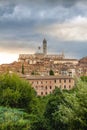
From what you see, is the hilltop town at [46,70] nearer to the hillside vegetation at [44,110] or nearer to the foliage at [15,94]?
the hillside vegetation at [44,110]

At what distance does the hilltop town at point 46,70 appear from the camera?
201ft

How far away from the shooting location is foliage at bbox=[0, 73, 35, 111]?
25625mm

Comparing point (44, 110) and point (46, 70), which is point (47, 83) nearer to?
point (46, 70)

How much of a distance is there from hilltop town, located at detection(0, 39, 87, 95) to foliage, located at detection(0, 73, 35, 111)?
355 centimetres

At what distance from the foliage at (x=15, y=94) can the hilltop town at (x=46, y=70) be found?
11.6 ft

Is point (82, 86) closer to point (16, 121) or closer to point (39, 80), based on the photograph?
point (16, 121)

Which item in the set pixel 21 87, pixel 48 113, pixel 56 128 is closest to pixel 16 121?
pixel 56 128

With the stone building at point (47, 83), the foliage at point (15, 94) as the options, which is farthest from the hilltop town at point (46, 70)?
the foliage at point (15, 94)

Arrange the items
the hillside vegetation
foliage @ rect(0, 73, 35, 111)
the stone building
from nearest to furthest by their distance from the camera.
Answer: the hillside vegetation, foliage @ rect(0, 73, 35, 111), the stone building

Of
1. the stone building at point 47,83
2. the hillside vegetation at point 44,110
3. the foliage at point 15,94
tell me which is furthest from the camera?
the stone building at point 47,83

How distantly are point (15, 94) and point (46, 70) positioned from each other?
63761mm

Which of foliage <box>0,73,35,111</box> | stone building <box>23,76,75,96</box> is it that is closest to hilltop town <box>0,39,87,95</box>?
stone building <box>23,76,75,96</box>

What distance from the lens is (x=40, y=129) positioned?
675 inches

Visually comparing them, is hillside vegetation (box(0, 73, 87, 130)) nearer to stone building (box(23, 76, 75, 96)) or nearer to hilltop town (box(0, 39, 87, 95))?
hilltop town (box(0, 39, 87, 95))
